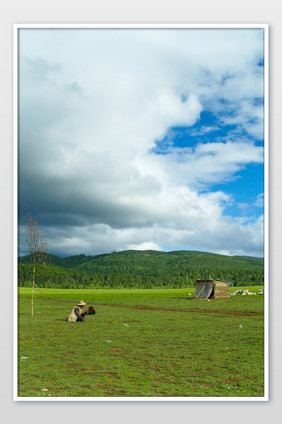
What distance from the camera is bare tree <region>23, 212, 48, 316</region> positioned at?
423 inches

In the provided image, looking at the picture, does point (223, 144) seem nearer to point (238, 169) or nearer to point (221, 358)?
point (238, 169)

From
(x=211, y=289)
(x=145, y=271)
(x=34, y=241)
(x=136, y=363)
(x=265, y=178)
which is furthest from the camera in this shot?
(x=145, y=271)

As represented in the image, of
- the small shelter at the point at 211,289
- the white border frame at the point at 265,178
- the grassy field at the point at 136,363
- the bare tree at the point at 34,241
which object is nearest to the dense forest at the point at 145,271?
the small shelter at the point at 211,289

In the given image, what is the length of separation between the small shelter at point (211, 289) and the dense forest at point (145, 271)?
784mm

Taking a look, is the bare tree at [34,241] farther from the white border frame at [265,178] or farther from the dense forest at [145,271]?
the dense forest at [145,271]

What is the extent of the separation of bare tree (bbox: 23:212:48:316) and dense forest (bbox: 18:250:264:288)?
2.17 m

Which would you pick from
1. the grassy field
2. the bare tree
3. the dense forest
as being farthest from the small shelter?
the bare tree

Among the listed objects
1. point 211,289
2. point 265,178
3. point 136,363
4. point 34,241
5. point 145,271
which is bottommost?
point 211,289

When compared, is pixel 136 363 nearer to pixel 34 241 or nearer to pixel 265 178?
pixel 34 241

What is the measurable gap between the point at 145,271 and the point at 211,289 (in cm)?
857

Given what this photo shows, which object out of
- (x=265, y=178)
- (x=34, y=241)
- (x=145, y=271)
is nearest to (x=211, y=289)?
(x=145, y=271)

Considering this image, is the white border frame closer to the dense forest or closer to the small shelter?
the dense forest

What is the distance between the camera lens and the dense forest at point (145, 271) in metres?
21.1

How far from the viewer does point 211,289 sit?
3750cm
